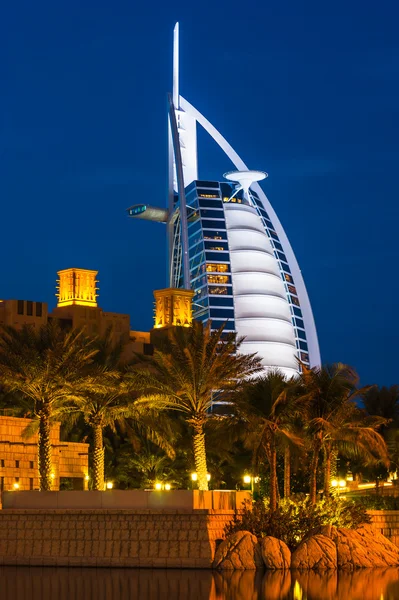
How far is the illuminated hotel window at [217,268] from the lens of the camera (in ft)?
431

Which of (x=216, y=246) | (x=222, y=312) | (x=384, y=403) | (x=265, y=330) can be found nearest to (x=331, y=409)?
(x=384, y=403)

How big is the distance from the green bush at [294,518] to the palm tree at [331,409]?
41.4 inches

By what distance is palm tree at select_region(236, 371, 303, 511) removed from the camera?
40.8m

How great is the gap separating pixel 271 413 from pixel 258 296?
294ft

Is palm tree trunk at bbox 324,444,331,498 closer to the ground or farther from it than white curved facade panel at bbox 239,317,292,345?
closer to the ground

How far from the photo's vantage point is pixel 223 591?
31.4 m

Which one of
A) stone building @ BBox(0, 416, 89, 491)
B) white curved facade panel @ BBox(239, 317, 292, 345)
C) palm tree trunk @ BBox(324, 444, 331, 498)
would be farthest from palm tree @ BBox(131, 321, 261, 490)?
white curved facade panel @ BBox(239, 317, 292, 345)

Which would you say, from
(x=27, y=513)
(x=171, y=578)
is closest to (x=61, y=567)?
(x=27, y=513)

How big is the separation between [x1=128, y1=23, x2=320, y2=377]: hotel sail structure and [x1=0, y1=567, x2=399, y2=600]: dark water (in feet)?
280

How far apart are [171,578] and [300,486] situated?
16.5 m

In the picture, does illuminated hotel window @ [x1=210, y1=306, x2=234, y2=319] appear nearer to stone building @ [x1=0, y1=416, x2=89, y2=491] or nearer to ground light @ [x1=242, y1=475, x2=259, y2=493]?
ground light @ [x1=242, y1=475, x2=259, y2=493]

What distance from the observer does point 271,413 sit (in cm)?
4075

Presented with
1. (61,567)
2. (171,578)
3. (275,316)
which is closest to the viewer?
(171,578)

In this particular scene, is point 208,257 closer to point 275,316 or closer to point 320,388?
point 275,316
